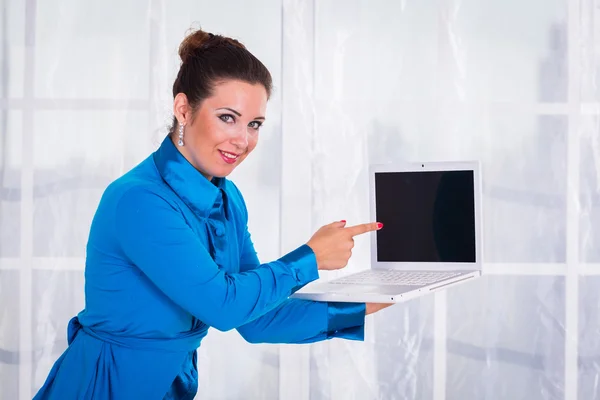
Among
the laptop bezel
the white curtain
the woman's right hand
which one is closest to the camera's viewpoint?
the woman's right hand

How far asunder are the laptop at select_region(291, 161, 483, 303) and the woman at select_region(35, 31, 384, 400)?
47 cm

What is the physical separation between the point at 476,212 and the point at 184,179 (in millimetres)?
789

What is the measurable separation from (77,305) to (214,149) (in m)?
1.45

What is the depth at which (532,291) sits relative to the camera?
2.46 metres

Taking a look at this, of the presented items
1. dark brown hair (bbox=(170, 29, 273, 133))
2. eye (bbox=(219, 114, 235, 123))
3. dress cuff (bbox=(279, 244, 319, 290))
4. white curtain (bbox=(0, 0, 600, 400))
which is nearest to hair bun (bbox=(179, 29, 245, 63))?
dark brown hair (bbox=(170, 29, 273, 133))

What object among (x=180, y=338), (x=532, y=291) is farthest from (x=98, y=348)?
(x=532, y=291)

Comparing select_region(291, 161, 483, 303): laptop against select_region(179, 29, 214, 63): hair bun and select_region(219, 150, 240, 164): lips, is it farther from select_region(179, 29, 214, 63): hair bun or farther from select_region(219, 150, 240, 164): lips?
select_region(179, 29, 214, 63): hair bun

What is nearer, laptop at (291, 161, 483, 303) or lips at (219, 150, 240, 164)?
lips at (219, 150, 240, 164)

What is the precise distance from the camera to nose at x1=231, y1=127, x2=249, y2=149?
4.33 ft

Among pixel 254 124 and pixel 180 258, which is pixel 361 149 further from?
pixel 180 258

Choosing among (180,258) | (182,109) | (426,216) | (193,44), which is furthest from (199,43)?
(426,216)

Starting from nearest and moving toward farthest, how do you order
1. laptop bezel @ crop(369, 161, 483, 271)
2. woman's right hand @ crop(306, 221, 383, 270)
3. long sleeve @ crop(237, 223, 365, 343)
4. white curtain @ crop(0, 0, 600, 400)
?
woman's right hand @ crop(306, 221, 383, 270)
long sleeve @ crop(237, 223, 365, 343)
laptop bezel @ crop(369, 161, 483, 271)
white curtain @ crop(0, 0, 600, 400)

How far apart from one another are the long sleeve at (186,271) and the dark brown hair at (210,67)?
0.76ft

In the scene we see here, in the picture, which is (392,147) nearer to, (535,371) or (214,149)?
(535,371)
